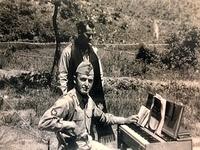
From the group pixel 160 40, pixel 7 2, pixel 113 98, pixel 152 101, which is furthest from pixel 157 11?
pixel 152 101

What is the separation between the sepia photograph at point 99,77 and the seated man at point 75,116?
12 millimetres

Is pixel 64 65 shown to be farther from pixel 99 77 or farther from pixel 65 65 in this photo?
pixel 99 77

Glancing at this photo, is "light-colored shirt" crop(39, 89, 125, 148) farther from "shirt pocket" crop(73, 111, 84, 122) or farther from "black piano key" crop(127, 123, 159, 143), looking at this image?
"black piano key" crop(127, 123, 159, 143)

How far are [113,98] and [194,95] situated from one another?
8.35ft

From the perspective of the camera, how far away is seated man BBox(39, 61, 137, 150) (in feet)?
18.5

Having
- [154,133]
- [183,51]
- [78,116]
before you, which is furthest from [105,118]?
[183,51]

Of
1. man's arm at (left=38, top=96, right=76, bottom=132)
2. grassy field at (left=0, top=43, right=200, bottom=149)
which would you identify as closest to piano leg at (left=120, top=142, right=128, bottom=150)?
man's arm at (left=38, top=96, right=76, bottom=132)

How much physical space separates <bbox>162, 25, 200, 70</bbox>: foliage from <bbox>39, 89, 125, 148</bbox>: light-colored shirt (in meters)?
11.6

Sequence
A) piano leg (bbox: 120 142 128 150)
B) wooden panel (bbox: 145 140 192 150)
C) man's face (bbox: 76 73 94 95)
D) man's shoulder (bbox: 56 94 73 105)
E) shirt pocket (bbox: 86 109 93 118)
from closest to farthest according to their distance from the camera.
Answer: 1. man's shoulder (bbox: 56 94 73 105)
2. man's face (bbox: 76 73 94 95)
3. wooden panel (bbox: 145 140 192 150)
4. shirt pocket (bbox: 86 109 93 118)
5. piano leg (bbox: 120 142 128 150)

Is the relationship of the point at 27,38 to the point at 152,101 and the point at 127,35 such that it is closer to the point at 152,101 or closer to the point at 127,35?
the point at 127,35

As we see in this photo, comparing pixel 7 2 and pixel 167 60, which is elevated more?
pixel 7 2

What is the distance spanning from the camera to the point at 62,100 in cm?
591

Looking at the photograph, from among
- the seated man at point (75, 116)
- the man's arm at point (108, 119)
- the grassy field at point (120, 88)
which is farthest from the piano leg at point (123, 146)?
the grassy field at point (120, 88)

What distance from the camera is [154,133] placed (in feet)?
21.7
